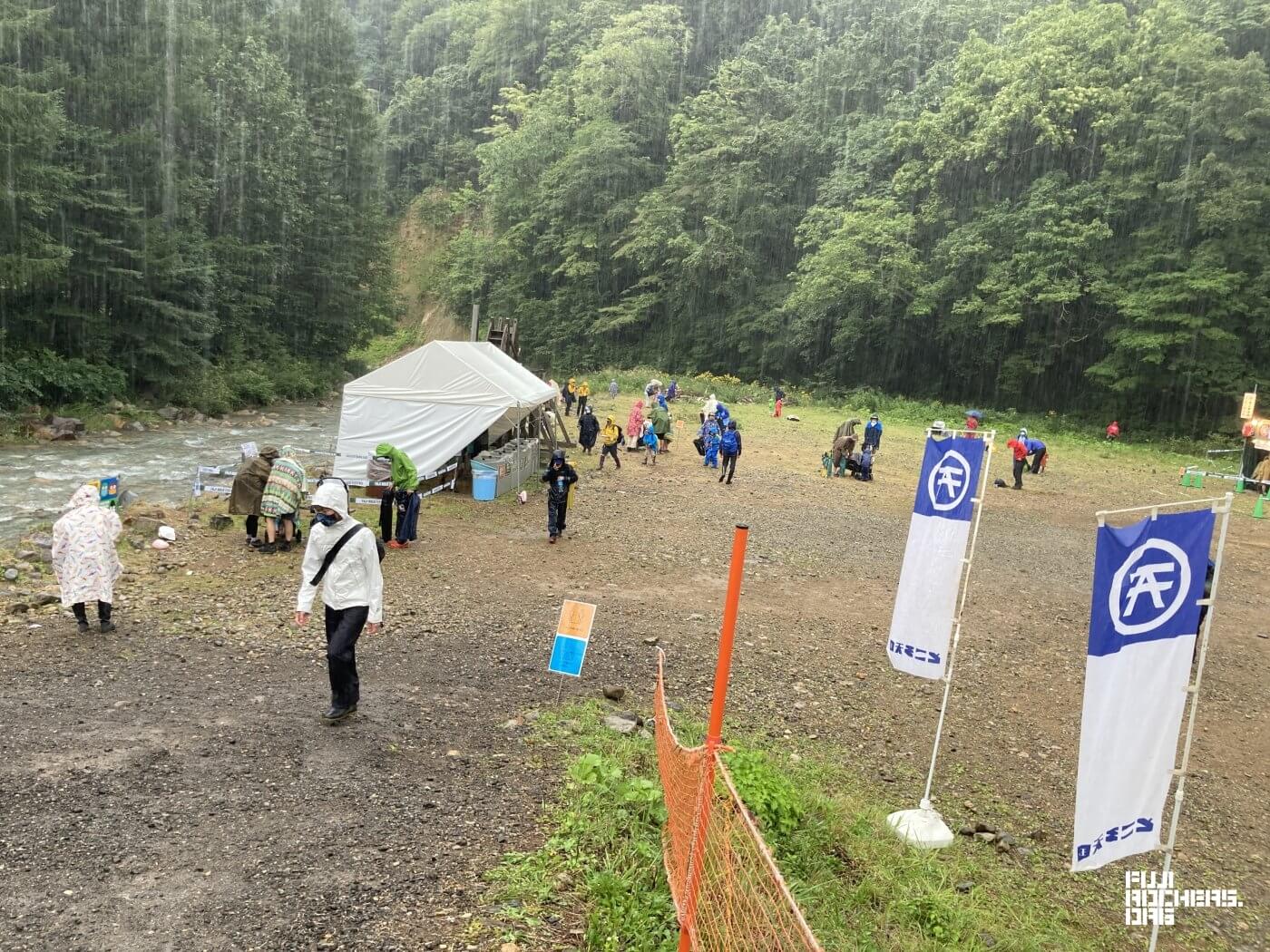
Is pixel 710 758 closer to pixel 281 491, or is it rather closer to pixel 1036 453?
pixel 281 491

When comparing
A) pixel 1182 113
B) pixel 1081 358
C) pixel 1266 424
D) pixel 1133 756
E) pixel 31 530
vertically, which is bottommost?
pixel 31 530

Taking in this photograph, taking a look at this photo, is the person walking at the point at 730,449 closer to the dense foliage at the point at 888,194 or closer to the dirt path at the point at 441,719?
the dirt path at the point at 441,719

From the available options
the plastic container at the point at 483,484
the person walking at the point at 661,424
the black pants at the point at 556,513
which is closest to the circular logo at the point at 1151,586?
the black pants at the point at 556,513

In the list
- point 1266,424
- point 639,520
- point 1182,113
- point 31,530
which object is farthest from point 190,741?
point 1182,113

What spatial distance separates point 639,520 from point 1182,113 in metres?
32.3

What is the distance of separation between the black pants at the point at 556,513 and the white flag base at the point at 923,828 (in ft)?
24.1

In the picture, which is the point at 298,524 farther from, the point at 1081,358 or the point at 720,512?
the point at 1081,358

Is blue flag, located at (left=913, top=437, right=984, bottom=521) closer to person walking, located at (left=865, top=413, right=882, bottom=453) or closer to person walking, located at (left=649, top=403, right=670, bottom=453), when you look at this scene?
person walking, located at (left=865, top=413, right=882, bottom=453)

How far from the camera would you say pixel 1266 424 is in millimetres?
22453

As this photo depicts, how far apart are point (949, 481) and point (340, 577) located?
13.8 ft

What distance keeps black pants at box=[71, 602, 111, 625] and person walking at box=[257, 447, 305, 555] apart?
295cm

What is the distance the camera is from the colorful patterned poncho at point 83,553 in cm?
741

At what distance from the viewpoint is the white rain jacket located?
19.0ft

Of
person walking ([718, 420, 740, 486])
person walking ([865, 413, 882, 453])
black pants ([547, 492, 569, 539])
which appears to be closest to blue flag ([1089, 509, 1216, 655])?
black pants ([547, 492, 569, 539])
